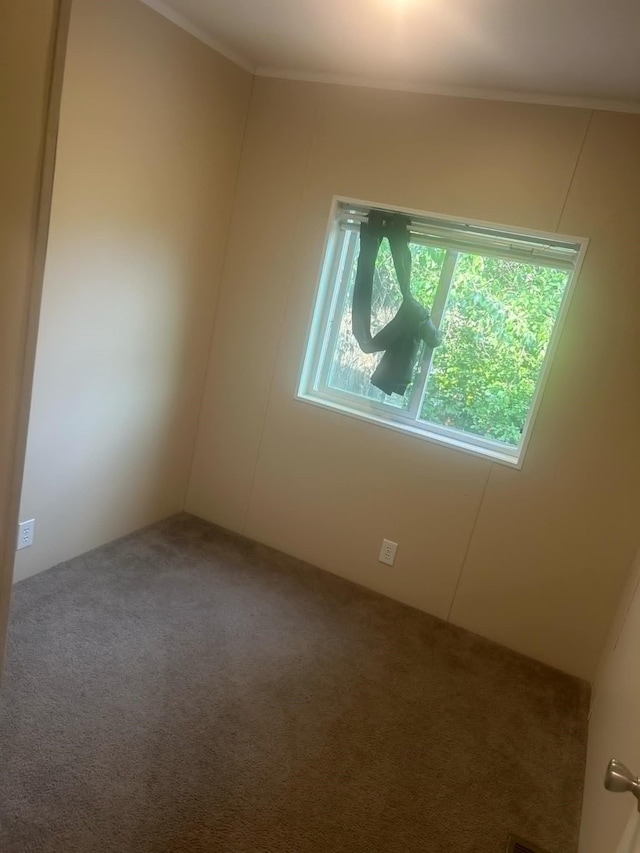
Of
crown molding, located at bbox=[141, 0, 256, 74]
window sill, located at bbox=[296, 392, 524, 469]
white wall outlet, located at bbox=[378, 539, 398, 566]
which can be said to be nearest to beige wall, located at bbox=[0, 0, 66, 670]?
crown molding, located at bbox=[141, 0, 256, 74]

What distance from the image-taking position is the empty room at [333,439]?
190 cm

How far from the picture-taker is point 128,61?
2346 mm

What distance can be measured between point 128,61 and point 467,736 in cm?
277

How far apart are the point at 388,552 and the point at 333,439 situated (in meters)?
0.61

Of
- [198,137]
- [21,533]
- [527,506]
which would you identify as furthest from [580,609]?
[198,137]

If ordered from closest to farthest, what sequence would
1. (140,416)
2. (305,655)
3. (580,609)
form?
(305,655), (580,609), (140,416)

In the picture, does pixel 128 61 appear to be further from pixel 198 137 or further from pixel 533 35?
pixel 533 35

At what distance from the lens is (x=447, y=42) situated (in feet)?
7.13

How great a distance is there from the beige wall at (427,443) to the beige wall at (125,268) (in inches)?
7.5

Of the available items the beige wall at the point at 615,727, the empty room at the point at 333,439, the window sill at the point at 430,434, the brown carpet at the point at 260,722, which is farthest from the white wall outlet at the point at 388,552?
the beige wall at the point at 615,727

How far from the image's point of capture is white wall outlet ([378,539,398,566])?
3.04 m

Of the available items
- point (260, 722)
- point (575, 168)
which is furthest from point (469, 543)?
point (575, 168)

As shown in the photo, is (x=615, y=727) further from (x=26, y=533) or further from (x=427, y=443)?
(x=26, y=533)

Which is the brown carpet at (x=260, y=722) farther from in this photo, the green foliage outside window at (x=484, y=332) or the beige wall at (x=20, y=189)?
the beige wall at (x=20, y=189)
